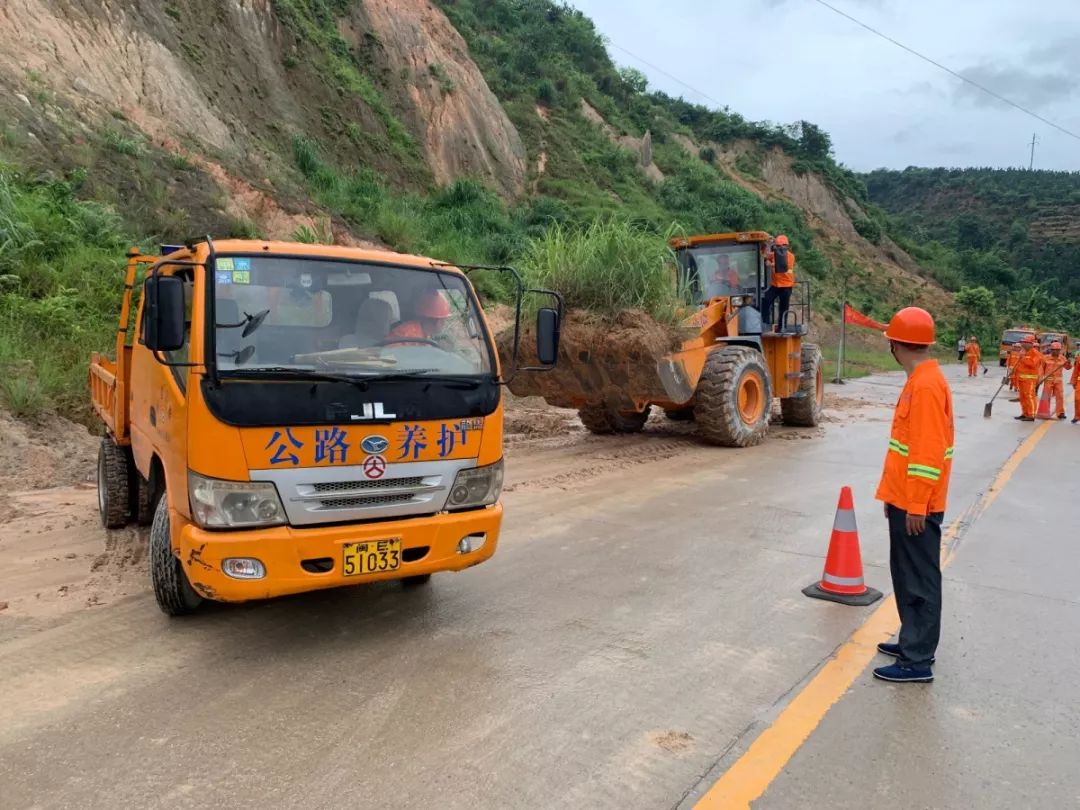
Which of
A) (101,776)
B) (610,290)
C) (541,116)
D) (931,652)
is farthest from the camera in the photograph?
(541,116)

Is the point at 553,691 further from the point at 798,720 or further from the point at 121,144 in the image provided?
the point at 121,144

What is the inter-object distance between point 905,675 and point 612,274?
656 centimetres

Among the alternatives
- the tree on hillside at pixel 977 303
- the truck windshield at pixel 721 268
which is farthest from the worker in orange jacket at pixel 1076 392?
the tree on hillside at pixel 977 303

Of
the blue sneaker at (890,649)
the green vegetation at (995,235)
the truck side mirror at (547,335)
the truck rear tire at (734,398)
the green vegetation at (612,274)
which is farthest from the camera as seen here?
the green vegetation at (995,235)

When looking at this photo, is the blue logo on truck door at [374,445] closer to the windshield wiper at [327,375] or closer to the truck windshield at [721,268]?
the windshield wiper at [327,375]

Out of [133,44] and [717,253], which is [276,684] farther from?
[133,44]

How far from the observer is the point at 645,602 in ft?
16.3

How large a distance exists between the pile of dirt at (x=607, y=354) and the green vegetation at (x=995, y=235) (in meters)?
49.0

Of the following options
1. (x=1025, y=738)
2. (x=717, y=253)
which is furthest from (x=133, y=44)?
(x=1025, y=738)

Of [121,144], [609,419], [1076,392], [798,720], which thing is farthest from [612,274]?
[1076,392]

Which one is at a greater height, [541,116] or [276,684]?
[541,116]

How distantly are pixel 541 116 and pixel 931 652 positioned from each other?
118 ft

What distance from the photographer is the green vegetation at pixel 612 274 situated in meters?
9.78

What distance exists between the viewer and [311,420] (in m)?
3.90
